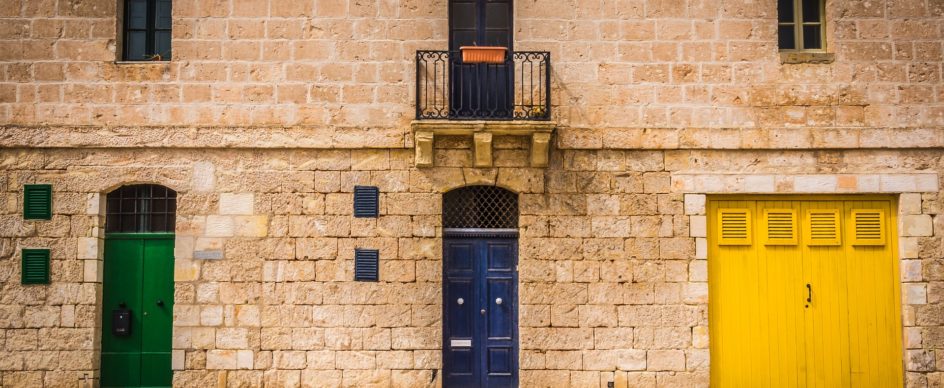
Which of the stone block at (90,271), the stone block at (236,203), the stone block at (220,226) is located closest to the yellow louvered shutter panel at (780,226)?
the stone block at (236,203)

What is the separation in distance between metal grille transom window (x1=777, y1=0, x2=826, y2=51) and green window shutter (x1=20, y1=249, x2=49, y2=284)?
8.97 m

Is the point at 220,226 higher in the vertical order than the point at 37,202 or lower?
lower

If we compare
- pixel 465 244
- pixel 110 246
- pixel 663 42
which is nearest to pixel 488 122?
pixel 465 244

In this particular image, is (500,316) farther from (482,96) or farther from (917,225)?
(917,225)

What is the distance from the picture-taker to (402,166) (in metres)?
8.29

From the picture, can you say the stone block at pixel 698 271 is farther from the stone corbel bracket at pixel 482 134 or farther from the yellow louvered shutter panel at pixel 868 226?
the stone corbel bracket at pixel 482 134

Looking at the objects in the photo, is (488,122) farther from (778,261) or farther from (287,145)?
(778,261)

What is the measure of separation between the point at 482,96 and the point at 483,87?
0.11 metres

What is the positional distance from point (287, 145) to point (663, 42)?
4548 millimetres

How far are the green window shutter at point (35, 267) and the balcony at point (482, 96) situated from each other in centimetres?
443

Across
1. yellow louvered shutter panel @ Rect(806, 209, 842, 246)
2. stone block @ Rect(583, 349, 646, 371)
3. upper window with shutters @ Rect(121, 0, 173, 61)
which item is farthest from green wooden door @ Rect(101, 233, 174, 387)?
yellow louvered shutter panel @ Rect(806, 209, 842, 246)

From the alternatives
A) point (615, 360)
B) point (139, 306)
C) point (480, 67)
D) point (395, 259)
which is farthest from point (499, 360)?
point (139, 306)

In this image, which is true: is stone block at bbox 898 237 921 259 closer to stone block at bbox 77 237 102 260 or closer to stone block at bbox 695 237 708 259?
stone block at bbox 695 237 708 259

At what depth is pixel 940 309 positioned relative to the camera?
8.10 meters
